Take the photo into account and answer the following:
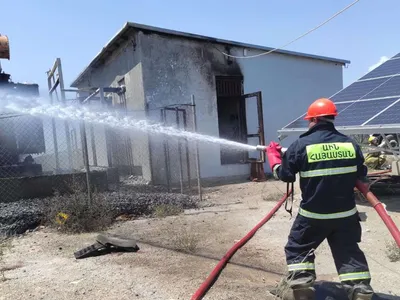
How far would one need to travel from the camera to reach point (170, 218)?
6715 mm

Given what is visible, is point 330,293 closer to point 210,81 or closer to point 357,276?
point 357,276

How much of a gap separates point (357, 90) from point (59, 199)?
6.68 meters

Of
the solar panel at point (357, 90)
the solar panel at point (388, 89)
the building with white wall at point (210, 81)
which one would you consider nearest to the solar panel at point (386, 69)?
the solar panel at point (357, 90)

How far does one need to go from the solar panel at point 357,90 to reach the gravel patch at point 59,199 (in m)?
4.10

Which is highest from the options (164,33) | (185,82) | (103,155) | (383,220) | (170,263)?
(164,33)

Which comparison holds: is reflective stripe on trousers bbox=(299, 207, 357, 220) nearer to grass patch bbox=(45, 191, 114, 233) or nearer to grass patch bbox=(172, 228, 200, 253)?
grass patch bbox=(172, 228, 200, 253)

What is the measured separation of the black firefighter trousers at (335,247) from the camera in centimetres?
297

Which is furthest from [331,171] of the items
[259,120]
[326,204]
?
[259,120]

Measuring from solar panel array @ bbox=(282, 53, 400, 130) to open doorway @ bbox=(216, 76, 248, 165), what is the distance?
15.4 ft

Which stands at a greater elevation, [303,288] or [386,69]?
[386,69]

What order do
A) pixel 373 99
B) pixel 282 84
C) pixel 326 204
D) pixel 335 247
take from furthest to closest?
pixel 282 84 < pixel 373 99 < pixel 335 247 < pixel 326 204

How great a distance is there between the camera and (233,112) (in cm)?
1357

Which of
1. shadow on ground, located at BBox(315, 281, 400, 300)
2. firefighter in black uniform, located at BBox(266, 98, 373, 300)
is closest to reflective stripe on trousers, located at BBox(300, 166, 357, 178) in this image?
firefighter in black uniform, located at BBox(266, 98, 373, 300)

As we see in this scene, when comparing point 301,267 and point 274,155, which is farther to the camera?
point 274,155
